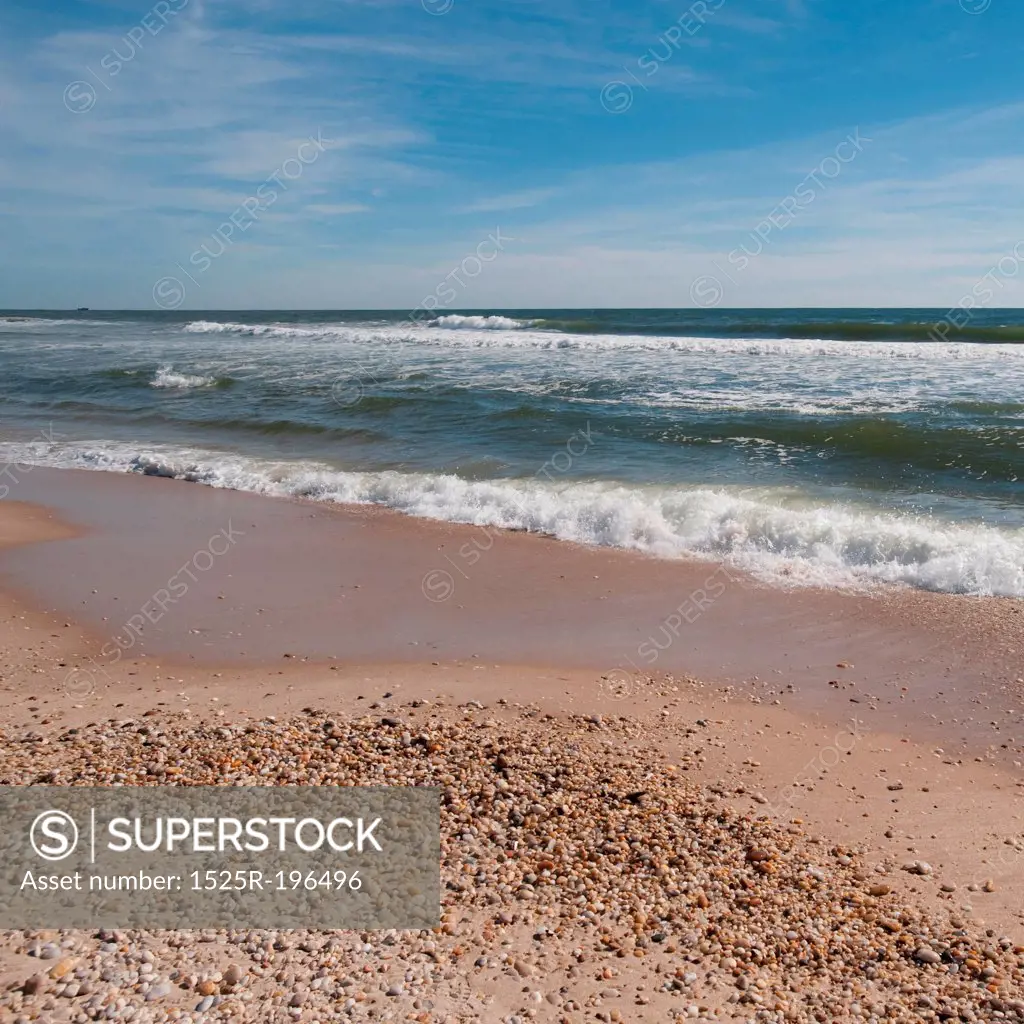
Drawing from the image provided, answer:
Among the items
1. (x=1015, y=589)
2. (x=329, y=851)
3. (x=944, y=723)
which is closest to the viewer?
(x=329, y=851)

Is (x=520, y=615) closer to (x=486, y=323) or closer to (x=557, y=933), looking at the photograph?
(x=557, y=933)

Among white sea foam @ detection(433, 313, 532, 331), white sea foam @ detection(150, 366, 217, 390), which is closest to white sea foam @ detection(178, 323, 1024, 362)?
white sea foam @ detection(433, 313, 532, 331)

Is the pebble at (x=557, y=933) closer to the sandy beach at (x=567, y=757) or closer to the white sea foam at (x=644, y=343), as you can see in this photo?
the sandy beach at (x=567, y=757)

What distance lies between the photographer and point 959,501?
10531 mm

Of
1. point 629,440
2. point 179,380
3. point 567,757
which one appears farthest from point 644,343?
point 567,757

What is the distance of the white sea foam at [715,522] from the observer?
26.2 ft

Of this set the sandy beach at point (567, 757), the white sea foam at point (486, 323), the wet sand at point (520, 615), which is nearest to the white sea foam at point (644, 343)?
the white sea foam at point (486, 323)

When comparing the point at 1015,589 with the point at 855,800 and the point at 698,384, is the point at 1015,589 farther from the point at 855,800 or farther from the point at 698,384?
the point at 698,384

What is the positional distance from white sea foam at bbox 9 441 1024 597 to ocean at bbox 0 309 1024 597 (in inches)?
1.2

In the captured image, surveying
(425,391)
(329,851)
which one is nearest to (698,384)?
(425,391)

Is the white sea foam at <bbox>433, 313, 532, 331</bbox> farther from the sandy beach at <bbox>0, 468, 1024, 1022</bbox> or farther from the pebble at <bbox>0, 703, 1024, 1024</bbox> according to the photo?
the pebble at <bbox>0, 703, 1024, 1024</bbox>

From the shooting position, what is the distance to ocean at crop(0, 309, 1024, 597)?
9.03 meters

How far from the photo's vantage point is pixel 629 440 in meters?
14.4

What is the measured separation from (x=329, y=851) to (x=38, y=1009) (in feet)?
4.07
